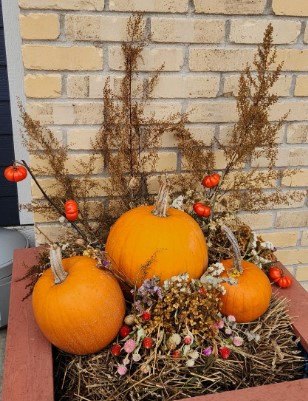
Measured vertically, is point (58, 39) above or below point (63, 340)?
above

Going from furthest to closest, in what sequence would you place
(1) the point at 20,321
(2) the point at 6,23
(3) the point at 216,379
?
1. (2) the point at 6,23
2. (1) the point at 20,321
3. (3) the point at 216,379

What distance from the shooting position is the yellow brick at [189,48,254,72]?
1.74m

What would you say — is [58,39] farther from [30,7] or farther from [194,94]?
[194,94]

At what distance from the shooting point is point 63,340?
4.41 feet

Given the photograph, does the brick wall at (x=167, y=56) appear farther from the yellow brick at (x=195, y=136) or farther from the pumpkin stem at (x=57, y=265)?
the pumpkin stem at (x=57, y=265)

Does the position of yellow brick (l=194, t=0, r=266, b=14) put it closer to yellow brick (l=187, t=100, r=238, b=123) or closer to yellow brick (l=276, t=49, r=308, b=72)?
yellow brick (l=276, t=49, r=308, b=72)

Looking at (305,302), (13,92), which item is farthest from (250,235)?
(13,92)

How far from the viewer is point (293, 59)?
5.94ft

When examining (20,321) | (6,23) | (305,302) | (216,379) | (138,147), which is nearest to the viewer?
(216,379)

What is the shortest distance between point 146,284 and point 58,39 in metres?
0.96

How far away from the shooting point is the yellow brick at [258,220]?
209cm

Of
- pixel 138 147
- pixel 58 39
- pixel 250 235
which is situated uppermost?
pixel 58 39

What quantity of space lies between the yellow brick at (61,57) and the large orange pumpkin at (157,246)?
0.59m

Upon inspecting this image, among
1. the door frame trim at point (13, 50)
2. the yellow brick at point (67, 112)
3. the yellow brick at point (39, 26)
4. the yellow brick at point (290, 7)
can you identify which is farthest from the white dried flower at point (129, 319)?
the door frame trim at point (13, 50)
